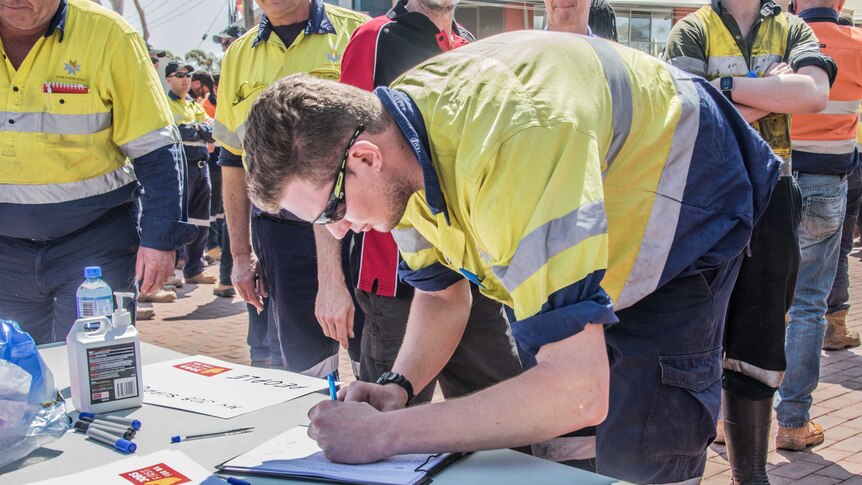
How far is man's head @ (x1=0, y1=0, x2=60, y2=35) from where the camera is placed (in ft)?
8.77

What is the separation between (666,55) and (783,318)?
43.0 inches

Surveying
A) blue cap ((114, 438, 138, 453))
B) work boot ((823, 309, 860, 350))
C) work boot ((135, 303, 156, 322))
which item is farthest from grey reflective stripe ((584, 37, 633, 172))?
work boot ((135, 303, 156, 322))

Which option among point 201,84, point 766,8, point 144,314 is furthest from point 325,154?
point 201,84

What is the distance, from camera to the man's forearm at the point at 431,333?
6.32ft

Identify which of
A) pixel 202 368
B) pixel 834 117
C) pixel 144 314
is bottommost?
pixel 144 314

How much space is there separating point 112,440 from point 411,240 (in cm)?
77

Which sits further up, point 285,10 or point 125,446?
point 285,10

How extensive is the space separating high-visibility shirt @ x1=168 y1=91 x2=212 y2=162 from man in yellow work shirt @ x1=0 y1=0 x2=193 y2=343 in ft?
16.6

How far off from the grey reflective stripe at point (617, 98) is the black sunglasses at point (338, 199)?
1.55ft

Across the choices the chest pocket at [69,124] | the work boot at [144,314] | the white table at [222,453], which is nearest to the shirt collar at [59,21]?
the chest pocket at [69,124]

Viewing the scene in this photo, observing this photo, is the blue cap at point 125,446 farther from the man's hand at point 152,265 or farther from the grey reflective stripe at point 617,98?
the man's hand at point 152,265

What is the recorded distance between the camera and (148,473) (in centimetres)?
150

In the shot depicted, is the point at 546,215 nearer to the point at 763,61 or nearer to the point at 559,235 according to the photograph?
the point at 559,235

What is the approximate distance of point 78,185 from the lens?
272cm
